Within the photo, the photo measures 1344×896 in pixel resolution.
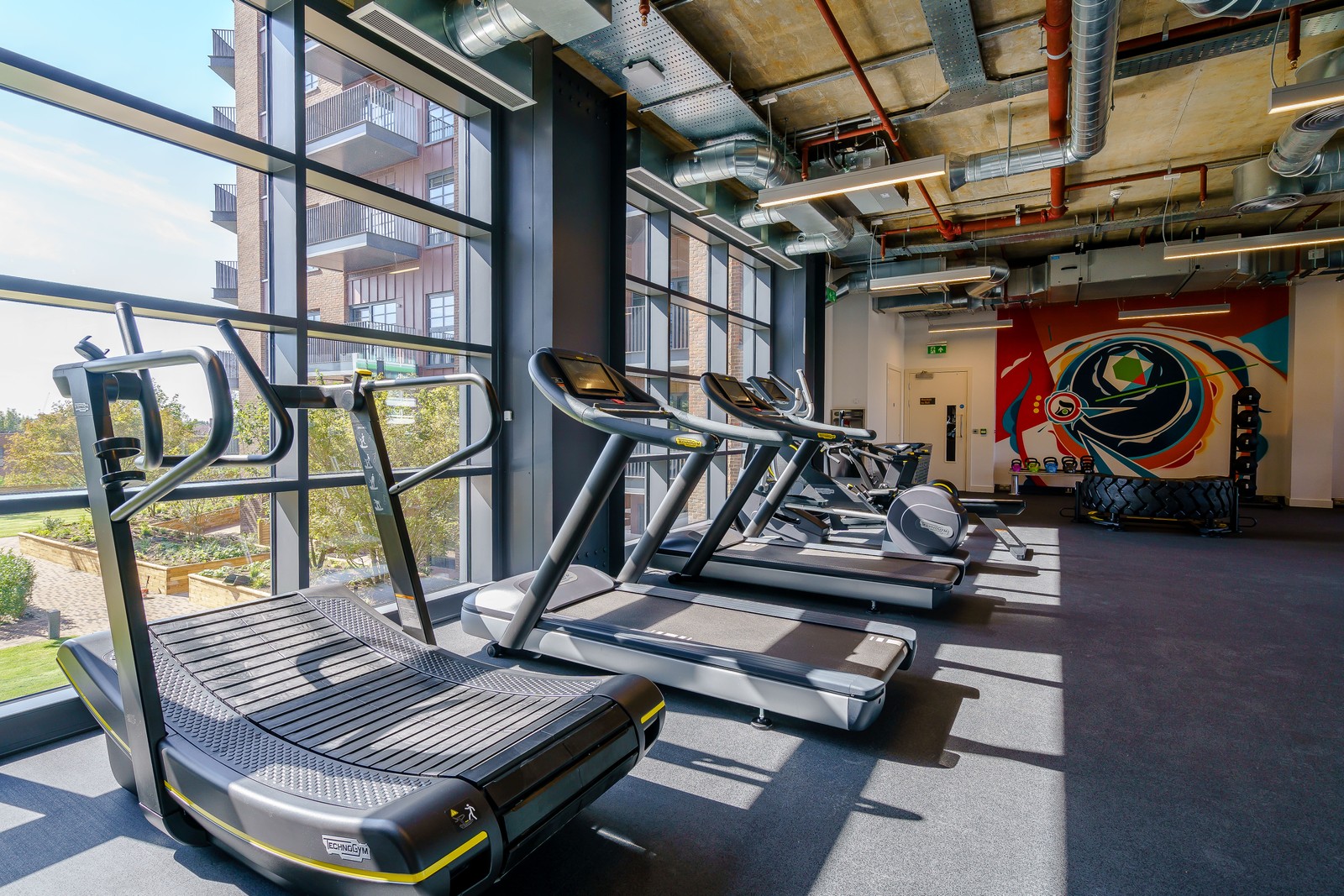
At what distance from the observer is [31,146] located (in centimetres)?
265

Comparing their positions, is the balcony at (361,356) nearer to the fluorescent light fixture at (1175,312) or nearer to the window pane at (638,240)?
the window pane at (638,240)

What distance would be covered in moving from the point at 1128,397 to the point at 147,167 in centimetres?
1285

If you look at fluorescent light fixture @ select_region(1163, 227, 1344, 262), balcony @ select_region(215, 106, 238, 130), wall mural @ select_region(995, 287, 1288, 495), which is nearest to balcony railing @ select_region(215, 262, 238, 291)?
balcony @ select_region(215, 106, 238, 130)

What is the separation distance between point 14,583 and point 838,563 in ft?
13.6

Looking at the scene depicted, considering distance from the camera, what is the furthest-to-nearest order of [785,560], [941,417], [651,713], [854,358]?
[941,417] < [854,358] < [785,560] < [651,713]

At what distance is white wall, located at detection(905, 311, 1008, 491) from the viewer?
39.9 ft

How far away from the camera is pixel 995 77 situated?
4914 millimetres

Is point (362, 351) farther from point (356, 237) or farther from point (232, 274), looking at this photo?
point (356, 237)

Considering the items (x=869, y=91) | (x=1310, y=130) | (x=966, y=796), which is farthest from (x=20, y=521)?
(x=1310, y=130)

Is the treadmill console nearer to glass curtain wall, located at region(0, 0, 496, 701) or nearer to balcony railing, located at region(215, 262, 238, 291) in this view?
glass curtain wall, located at region(0, 0, 496, 701)

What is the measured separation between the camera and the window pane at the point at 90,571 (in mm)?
2635

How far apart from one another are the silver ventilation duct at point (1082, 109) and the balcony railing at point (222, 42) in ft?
13.4

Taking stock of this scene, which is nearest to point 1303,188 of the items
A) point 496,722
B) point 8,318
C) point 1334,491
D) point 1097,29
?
point 1097,29

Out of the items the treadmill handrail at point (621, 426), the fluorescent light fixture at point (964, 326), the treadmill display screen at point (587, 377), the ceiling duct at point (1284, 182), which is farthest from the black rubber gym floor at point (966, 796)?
the fluorescent light fixture at point (964, 326)
